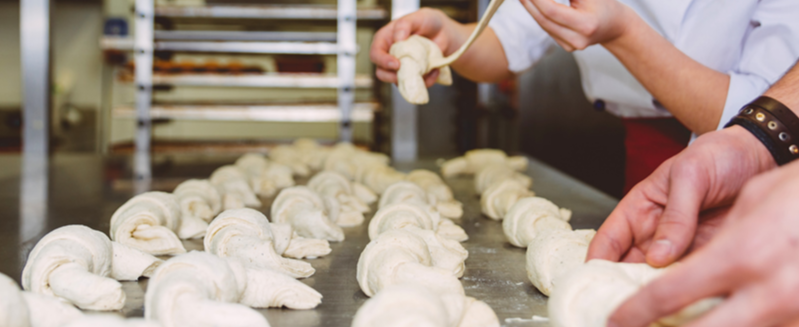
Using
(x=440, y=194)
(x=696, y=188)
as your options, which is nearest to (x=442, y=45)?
(x=440, y=194)

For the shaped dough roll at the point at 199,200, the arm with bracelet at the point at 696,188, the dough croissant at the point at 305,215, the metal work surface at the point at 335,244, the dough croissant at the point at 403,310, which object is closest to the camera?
the dough croissant at the point at 403,310

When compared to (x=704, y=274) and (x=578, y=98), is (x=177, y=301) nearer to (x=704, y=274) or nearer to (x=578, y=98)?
(x=704, y=274)

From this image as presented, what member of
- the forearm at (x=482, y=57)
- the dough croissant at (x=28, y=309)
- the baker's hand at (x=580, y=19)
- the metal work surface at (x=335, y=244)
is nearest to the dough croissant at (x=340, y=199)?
the metal work surface at (x=335, y=244)

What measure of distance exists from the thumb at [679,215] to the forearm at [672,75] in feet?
1.74

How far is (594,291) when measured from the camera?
653mm

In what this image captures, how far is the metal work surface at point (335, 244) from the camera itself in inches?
32.9

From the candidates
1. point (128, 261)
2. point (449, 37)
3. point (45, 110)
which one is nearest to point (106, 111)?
point (45, 110)

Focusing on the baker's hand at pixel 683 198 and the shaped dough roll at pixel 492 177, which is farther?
the shaped dough roll at pixel 492 177

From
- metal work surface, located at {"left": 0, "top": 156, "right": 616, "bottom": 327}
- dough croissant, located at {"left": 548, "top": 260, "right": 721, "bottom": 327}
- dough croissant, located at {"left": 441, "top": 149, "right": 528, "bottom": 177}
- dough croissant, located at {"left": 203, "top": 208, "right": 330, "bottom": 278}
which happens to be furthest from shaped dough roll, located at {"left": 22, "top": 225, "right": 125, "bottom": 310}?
dough croissant, located at {"left": 441, "top": 149, "right": 528, "bottom": 177}

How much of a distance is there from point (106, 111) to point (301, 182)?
458cm

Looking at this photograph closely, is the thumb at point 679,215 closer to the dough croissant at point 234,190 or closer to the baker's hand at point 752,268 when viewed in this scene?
the baker's hand at point 752,268

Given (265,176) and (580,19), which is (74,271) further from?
(265,176)

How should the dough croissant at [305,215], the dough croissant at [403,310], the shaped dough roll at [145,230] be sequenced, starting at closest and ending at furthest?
the dough croissant at [403,310] < the shaped dough roll at [145,230] < the dough croissant at [305,215]

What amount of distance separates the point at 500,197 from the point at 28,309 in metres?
1.08
